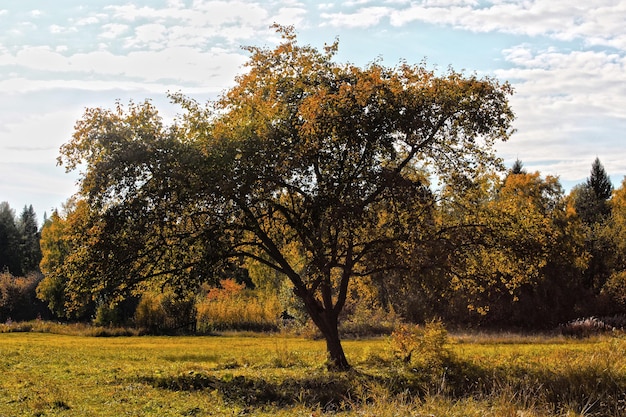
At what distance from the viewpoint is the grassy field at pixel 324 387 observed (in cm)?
1139

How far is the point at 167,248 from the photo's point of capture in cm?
1898

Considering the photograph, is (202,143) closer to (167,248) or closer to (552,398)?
(167,248)

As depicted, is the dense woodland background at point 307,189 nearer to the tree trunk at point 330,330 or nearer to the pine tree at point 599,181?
the tree trunk at point 330,330

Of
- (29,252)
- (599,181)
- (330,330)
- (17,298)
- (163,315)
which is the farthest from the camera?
(29,252)

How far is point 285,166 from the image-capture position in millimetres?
17469

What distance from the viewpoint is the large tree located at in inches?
674

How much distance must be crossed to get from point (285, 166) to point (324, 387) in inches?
255

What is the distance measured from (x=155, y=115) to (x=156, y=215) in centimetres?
319

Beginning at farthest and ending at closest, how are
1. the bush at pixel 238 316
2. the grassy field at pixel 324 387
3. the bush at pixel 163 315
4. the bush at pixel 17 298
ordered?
the bush at pixel 17 298 → the bush at pixel 238 316 → the bush at pixel 163 315 → the grassy field at pixel 324 387

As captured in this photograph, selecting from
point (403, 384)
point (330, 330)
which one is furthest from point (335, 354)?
point (403, 384)

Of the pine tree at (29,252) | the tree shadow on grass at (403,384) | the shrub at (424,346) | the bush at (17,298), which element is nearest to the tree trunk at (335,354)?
the tree shadow on grass at (403,384)

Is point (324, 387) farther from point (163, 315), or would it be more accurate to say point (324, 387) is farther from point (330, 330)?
point (163, 315)

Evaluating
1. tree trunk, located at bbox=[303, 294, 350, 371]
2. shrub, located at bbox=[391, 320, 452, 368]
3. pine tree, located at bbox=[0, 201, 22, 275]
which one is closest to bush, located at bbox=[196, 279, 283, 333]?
tree trunk, located at bbox=[303, 294, 350, 371]

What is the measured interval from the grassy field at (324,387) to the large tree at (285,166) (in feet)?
9.28
